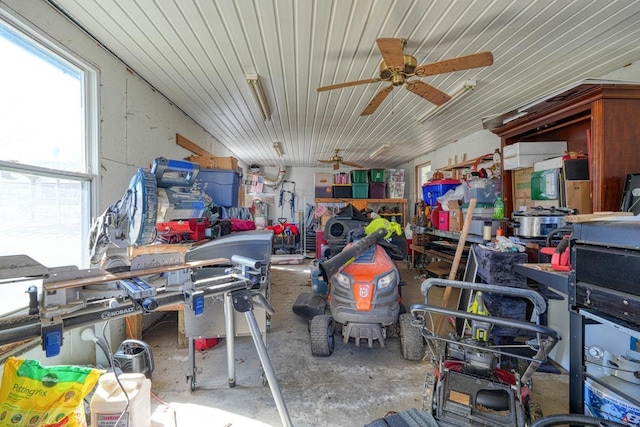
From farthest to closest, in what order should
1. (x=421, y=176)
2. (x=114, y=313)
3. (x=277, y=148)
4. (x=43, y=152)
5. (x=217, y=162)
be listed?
1. (x=421, y=176)
2. (x=277, y=148)
3. (x=217, y=162)
4. (x=43, y=152)
5. (x=114, y=313)

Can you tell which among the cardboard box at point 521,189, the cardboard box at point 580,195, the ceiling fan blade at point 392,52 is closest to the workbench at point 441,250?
the cardboard box at point 521,189

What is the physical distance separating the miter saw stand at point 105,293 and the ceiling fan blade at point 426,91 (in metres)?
2.08

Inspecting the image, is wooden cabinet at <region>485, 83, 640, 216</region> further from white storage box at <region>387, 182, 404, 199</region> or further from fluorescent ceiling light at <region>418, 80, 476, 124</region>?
white storage box at <region>387, 182, 404, 199</region>

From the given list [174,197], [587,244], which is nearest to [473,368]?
[587,244]

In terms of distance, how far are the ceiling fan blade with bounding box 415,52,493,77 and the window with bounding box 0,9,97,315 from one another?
2774mm

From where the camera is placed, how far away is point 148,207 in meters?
1.18

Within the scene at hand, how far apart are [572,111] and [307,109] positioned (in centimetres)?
294

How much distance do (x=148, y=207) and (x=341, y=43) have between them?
2039mm

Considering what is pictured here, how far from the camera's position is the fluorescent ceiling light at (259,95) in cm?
285

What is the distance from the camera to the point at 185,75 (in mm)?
2865

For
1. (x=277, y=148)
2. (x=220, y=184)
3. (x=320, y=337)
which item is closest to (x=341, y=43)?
(x=220, y=184)

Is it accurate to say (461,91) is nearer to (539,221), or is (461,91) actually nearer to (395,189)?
(539,221)

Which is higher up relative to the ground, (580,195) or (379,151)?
(379,151)

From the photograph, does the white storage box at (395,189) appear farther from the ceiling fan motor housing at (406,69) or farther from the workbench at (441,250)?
the ceiling fan motor housing at (406,69)
